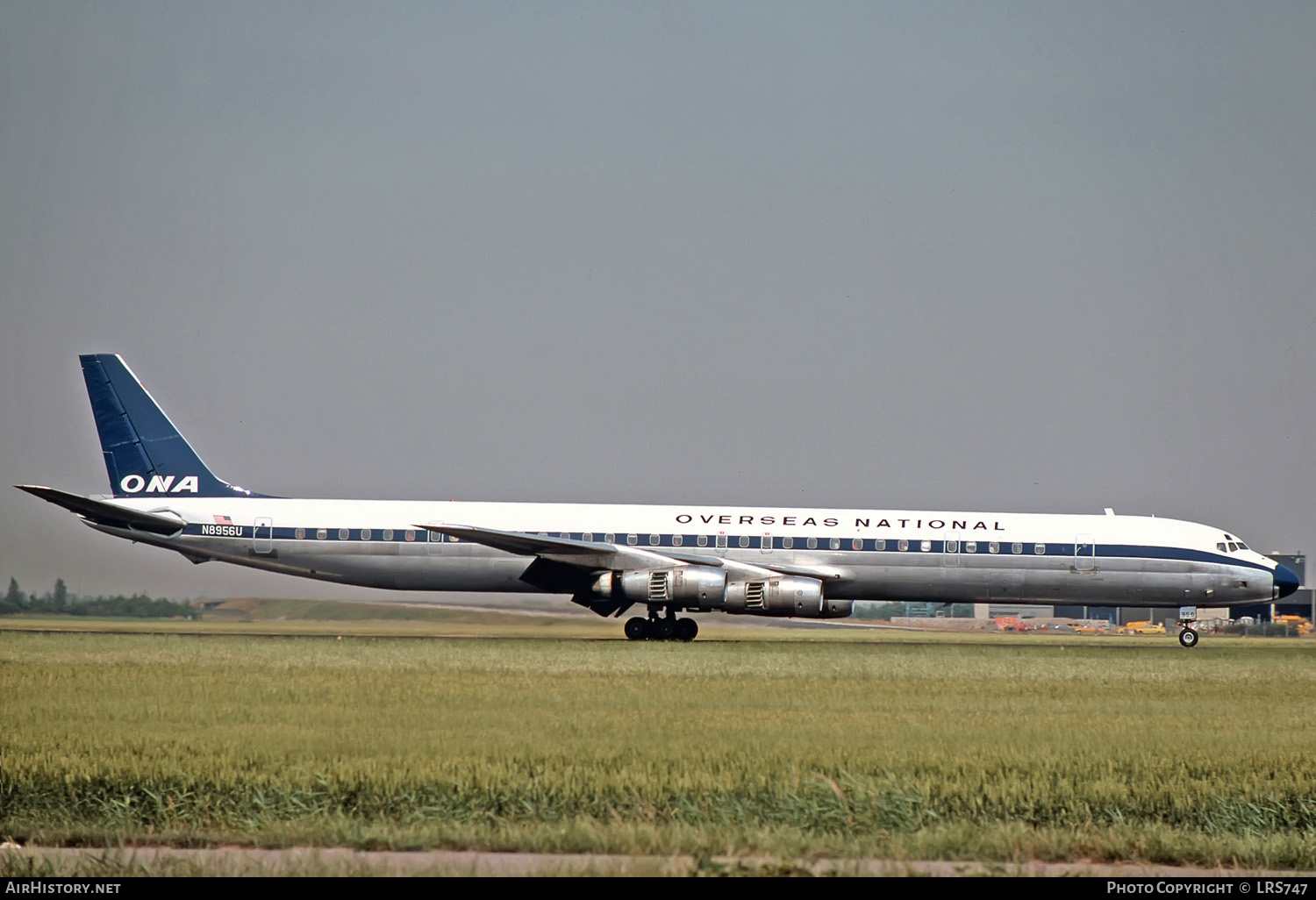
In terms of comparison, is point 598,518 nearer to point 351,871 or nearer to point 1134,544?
point 1134,544

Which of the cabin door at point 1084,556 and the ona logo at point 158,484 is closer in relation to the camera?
the cabin door at point 1084,556

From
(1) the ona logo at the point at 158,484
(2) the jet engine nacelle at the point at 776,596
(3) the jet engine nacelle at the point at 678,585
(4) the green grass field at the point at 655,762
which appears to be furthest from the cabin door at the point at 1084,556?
(1) the ona logo at the point at 158,484

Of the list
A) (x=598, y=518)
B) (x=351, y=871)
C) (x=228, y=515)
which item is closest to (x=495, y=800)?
(x=351, y=871)

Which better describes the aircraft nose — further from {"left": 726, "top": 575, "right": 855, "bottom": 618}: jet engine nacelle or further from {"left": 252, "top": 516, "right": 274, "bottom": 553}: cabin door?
{"left": 252, "top": 516, "right": 274, "bottom": 553}: cabin door

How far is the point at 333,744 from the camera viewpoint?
13.9 metres

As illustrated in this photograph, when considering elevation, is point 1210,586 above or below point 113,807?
above

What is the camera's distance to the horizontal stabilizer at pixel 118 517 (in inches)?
1378

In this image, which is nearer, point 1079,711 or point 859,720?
point 859,720

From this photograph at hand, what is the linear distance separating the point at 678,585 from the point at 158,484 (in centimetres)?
1500

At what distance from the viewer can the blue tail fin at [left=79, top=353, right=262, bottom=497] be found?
121ft

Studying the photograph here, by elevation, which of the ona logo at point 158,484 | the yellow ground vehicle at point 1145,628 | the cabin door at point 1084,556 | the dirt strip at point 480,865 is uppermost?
the ona logo at point 158,484

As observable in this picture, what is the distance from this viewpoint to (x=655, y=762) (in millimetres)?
13039

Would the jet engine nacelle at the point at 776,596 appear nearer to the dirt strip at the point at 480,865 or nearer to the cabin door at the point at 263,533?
the cabin door at the point at 263,533

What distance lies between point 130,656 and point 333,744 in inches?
525
